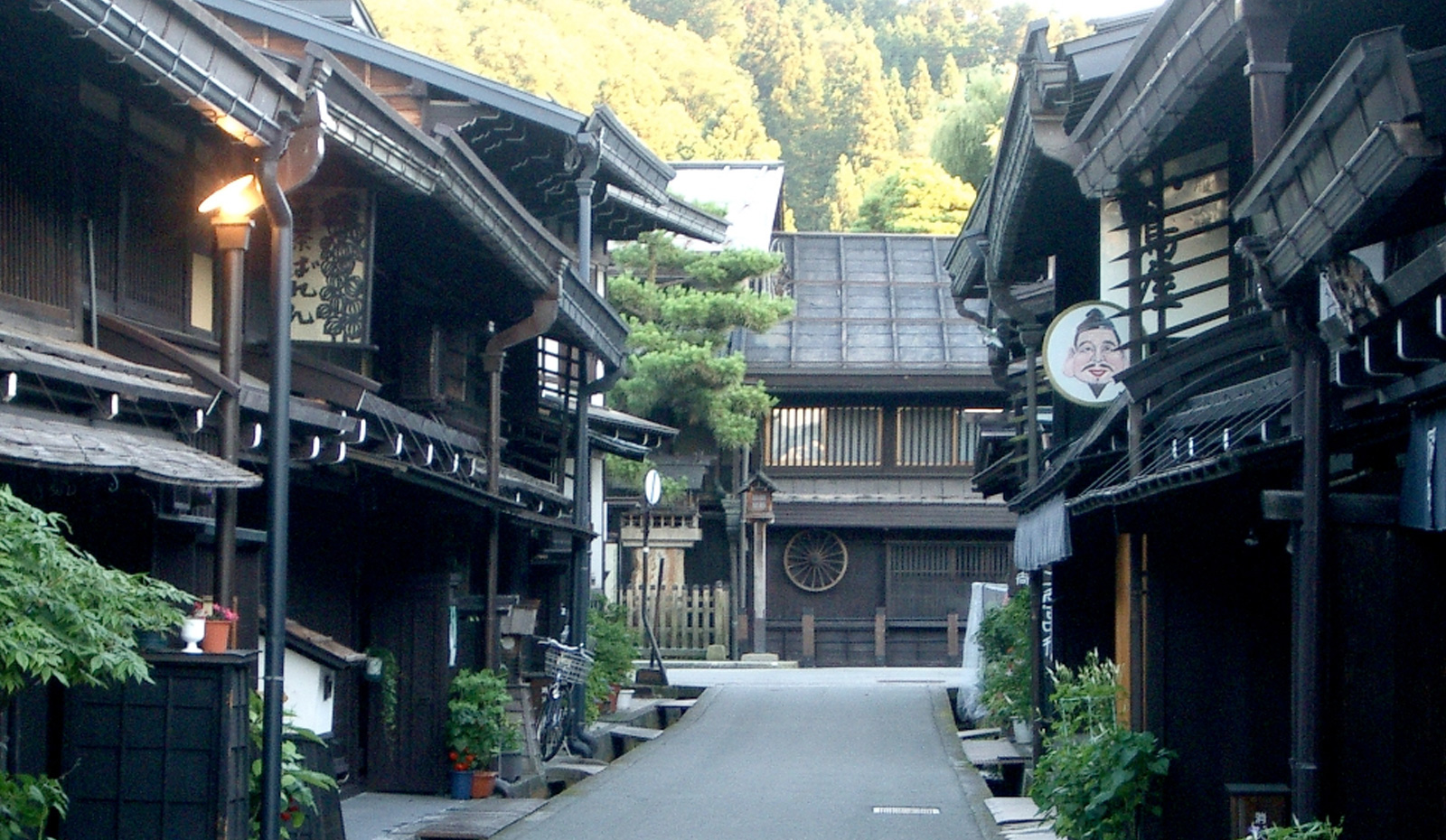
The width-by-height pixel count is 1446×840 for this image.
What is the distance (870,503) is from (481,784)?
957 inches

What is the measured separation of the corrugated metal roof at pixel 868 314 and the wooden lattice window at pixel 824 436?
140 centimetres

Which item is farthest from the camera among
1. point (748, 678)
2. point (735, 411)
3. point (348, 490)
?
point (735, 411)

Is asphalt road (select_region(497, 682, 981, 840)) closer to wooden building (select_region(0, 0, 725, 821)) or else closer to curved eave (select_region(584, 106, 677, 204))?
wooden building (select_region(0, 0, 725, 821))

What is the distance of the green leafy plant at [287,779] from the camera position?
10.5 meters

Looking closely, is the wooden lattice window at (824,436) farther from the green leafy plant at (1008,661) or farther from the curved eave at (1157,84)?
the curved eave at (1157,84)

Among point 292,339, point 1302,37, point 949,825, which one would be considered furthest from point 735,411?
point 1302,37

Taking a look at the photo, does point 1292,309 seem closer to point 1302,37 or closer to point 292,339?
point 1302,37

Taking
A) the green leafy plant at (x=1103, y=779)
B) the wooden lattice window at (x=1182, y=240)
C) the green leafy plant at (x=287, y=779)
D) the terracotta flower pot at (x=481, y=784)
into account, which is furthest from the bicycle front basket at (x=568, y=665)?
the green leafy plant at (x=287, y=779)

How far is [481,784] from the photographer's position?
18297 mm

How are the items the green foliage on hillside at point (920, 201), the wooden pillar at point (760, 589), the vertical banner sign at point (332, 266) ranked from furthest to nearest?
1. the green foliage on hillside at point (920, 201)
2. the wooden pillar at point (760, 589)
3. the vertical banner sign at point (332, 266)

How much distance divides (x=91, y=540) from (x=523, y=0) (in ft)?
212

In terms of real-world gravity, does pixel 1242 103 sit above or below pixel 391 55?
below

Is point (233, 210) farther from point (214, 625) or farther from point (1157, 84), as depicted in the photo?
point (1157, 84)

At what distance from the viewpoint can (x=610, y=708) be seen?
28.3 m
